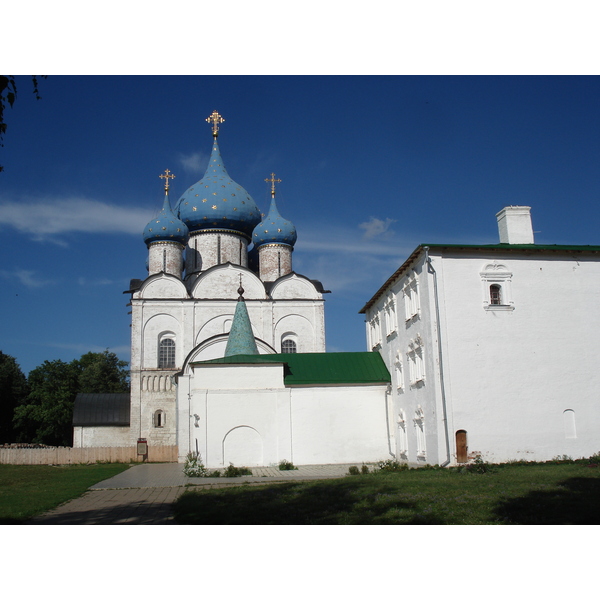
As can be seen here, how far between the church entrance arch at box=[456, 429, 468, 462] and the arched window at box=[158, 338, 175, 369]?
1628 centimetres

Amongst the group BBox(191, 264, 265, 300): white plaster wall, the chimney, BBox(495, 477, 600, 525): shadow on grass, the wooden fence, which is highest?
BBox(191, 264, 265, 300): white plaster wall

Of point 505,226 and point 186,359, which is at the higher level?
point 505,226

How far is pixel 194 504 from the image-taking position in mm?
10312

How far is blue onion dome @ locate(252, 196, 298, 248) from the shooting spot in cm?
3225

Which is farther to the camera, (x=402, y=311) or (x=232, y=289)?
(x=232, y=289)

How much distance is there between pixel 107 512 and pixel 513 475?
7678mm

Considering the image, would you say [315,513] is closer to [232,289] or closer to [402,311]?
[402,311]

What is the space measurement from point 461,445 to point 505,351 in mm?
2626

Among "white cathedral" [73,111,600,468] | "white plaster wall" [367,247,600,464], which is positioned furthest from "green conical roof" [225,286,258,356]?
"white plaster wall" [367,247,600,464]

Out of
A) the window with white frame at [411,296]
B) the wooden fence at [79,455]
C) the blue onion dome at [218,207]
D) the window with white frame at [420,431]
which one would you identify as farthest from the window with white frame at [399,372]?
the blue onion dome at [218,207]

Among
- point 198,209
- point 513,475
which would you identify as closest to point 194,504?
point 513,475

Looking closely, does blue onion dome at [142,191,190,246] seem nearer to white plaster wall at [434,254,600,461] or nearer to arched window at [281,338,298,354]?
arched window at [281,338,298,354]

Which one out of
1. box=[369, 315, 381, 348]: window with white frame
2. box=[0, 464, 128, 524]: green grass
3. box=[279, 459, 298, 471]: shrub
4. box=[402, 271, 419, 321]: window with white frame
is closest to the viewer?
box=[0, 464, 128, 524]: green grass

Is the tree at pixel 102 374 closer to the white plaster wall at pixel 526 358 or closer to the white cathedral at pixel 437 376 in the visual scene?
the white cathedral at pixel 437 376
